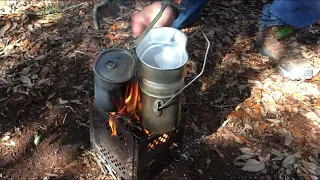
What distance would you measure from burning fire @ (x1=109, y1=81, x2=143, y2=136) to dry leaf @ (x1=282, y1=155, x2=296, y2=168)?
1269 millimetres

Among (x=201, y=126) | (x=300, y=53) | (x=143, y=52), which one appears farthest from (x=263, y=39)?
(x=143, y=52)

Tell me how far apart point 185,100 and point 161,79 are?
1.36 meters

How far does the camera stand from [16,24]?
4379mm

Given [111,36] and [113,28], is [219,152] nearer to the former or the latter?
[111,36]

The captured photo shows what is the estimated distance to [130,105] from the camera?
105 inches

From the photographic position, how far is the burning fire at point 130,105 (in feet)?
8.46

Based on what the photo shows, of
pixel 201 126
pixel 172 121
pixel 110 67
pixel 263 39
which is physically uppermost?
pixel 110 67

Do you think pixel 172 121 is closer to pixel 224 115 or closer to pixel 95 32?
pixel 224 115

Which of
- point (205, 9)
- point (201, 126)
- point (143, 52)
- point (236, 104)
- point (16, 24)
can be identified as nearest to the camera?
point (143, 52)

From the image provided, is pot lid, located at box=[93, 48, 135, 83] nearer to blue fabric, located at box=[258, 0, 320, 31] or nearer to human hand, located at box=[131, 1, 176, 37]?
human hand, located at box=[131, 1, 176, 37]

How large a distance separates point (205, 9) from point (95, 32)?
147 centimetres

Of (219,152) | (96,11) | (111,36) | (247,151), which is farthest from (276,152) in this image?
(96,11)

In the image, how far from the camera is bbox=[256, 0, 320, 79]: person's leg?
3879 mm

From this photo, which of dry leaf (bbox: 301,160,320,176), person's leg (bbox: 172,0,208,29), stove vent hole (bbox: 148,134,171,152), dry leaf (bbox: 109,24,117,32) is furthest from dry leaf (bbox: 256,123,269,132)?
dry leaf (bbox: 109,24,117,32)
